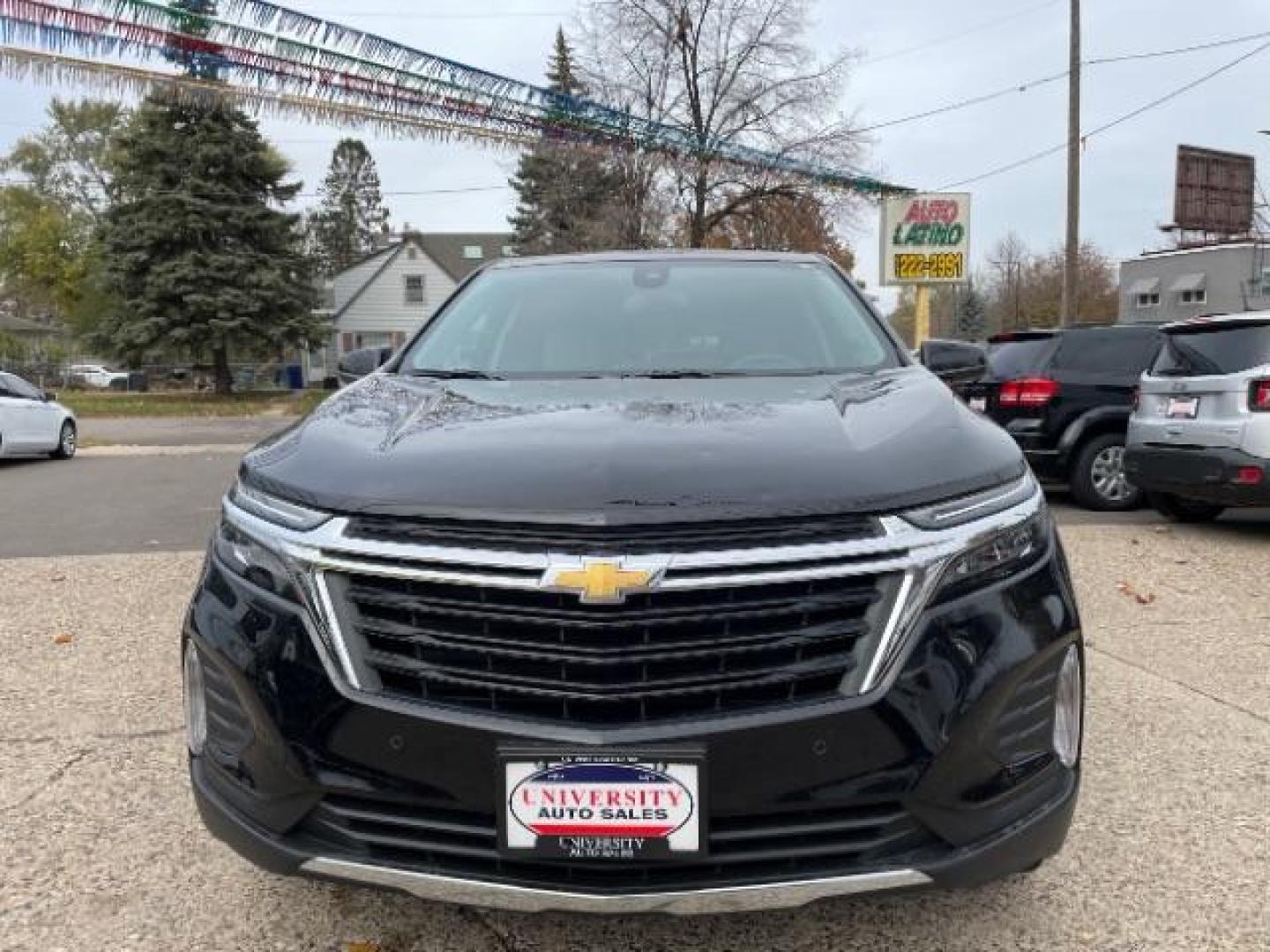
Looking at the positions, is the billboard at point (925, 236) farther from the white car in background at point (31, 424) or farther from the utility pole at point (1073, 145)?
the white car in background at point (31, 424)

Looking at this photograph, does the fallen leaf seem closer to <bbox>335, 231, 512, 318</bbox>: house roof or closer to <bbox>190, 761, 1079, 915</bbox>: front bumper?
<bbox>190, 761, 1079, 915</bbox>: front bumper

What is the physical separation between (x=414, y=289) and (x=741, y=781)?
5005 centimetres

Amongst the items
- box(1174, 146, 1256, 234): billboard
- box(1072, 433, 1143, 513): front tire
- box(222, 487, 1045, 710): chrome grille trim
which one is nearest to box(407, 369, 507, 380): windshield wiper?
box(222, 487, 1045, 710): chrome grille trim

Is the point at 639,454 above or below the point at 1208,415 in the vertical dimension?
above

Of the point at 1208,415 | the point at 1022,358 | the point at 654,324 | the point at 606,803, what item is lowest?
the point at 606,803

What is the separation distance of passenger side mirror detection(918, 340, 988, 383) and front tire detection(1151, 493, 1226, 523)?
205 inches

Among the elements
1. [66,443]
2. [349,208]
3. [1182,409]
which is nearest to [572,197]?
[66,443]

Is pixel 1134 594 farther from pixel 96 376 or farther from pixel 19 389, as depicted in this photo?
pixel 96 376

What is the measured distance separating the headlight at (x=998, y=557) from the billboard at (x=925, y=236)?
47.7 feet

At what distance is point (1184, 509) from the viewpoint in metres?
8.12

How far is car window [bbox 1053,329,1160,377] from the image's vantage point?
9.09 meters

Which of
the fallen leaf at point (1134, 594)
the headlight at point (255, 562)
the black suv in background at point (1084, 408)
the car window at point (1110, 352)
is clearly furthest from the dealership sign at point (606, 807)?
the car window at point (1110, 352)

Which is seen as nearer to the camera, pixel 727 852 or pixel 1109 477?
pixel 727 852

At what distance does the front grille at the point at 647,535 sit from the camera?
185 centimetres
